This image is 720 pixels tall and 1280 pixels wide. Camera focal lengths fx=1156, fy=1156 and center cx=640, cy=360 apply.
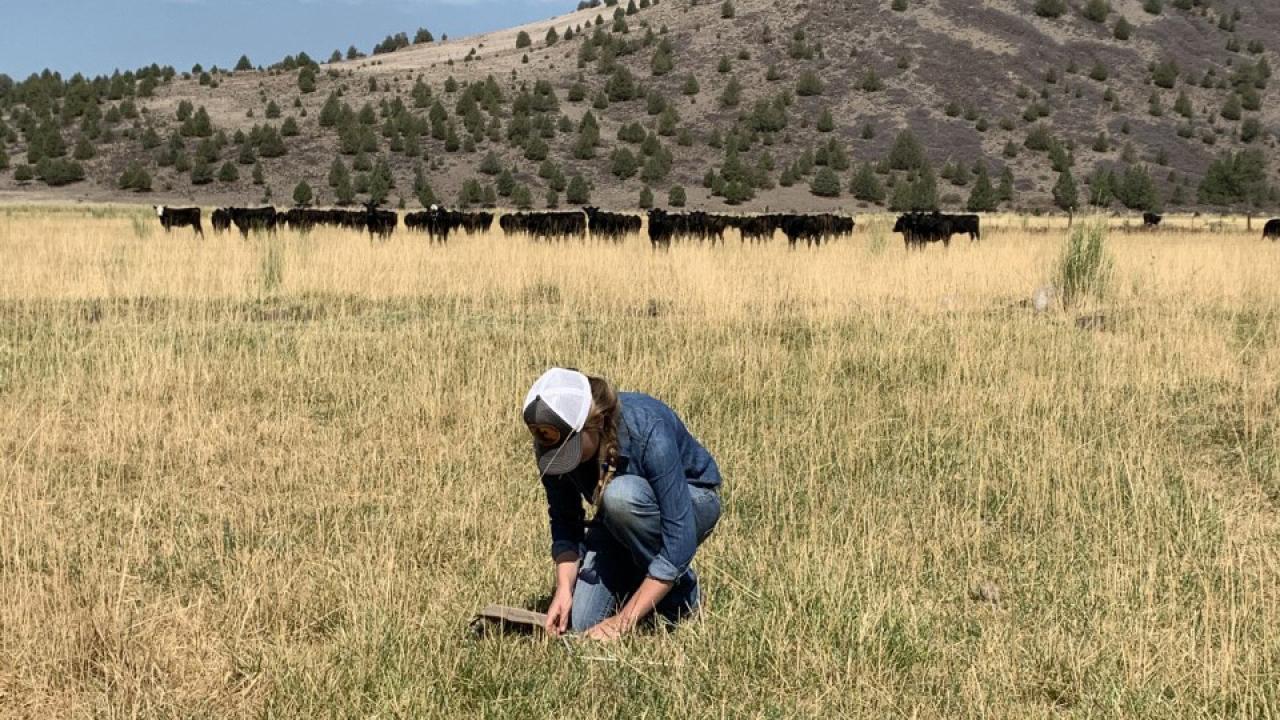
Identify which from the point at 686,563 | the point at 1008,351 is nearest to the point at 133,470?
the point at 686,563

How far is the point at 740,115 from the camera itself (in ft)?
244

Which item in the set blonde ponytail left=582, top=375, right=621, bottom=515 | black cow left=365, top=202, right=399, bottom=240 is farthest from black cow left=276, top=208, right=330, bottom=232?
blonde ponytail left=582, top=375, right=621, bottom=515

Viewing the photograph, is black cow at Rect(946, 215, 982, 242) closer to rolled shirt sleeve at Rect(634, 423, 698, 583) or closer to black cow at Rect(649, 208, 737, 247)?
black cow at Rect(649, 208, 737, 247)

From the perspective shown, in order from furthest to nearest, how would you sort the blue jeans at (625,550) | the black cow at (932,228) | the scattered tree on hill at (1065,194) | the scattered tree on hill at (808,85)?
the scattered tree on hill at (808,85)
the scattered tree on hill at (1065,194)
the black cow at (932,228)
the blue jeans at (625,550)

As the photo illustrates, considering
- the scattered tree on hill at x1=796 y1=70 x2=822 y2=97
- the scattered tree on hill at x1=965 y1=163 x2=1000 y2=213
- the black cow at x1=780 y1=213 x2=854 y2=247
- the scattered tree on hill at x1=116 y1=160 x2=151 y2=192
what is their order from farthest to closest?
1. the scattered tree on hill at x1=796 y1=70 x2=822 y2=97
2. the scattered tree on hill at x1=965 y1=163 x2=1000 y2=213
3. the scattered tree on hill at x1=116 y1=160 x2=151 y2=192
4. the black cow at x1=780 y1=213 x2=854 y2=247

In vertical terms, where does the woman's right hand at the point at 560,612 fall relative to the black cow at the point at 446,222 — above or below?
below

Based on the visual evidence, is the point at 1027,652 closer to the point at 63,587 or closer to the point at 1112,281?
the point at 63,587

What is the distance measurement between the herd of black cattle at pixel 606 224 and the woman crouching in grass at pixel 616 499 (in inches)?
791

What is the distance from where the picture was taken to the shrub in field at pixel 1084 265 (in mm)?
14688

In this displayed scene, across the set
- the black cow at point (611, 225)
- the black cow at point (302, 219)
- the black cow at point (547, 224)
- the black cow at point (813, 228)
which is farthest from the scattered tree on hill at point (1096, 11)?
the black cow at point (302, 219)

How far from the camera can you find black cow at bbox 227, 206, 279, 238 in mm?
27344

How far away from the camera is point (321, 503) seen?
241 inches

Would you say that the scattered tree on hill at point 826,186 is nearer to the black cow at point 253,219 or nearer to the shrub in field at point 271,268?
the black cow at point 253,219

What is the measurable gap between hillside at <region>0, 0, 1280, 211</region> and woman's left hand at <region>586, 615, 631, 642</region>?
5517 cm
